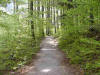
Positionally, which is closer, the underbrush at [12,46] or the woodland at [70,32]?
the woodland at [70,32]

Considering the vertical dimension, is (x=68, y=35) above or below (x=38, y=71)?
above

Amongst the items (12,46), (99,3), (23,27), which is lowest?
(12,46)

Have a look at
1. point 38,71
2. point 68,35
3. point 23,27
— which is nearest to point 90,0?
point 38,71

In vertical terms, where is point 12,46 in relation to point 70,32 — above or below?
below

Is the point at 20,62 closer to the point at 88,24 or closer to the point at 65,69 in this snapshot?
the point at 65,69

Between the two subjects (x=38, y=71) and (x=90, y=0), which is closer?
(x=90, y=0)

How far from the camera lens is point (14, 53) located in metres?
9.24

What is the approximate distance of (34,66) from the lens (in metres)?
7.90

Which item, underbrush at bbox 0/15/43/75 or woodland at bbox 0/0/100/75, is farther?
underbrush at bbox 0/15/43/75

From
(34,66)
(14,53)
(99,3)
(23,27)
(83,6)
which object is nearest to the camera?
(99,3)

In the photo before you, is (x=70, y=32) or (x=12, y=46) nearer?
(x=70, y=32)

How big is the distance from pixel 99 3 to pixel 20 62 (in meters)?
6.23

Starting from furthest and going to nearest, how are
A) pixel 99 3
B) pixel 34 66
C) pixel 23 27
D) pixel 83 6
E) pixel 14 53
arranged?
pixel 23 27, pixel 14 53, pixel 34 66, pixel 83 6, pixel 99 3

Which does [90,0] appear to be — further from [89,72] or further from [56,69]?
[56,69]
